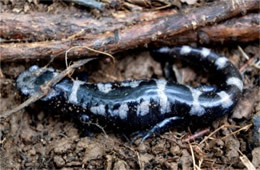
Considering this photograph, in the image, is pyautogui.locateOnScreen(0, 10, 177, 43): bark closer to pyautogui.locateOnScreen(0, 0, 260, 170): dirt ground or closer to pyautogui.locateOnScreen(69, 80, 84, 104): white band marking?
pyautogui.locateOnScreen(0, 0, 260, 170): dirt ground

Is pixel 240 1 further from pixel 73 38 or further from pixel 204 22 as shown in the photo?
pixel 73 38

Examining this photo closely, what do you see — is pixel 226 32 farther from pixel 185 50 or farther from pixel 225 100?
pixel 225 100

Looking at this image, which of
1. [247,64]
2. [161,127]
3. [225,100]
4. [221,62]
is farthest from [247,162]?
[247,64]

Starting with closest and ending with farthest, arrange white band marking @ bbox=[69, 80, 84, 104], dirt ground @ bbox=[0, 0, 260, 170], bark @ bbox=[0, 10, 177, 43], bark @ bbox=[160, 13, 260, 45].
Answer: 1. dirt ground @ bbox=[0, 0, 260, 170]
2. bark @ bbox=[0, 10, 177, 43]
3. white band marking @ bbox=[69, 80, 84, 104]
4. bark @ bbox=[160, 13, 260, 45]

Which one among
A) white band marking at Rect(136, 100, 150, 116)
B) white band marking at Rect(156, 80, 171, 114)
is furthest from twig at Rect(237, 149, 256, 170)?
white band marking at Rect(136, 100, 150, 116)

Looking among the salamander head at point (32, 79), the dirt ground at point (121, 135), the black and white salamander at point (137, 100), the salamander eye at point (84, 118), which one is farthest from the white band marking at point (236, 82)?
the salamander head at point (32, 79)

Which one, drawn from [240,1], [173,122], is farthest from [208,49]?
[173,122]

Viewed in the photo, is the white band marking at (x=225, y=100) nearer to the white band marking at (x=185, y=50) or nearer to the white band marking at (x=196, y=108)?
the white band marking at (x=196, y=108)
